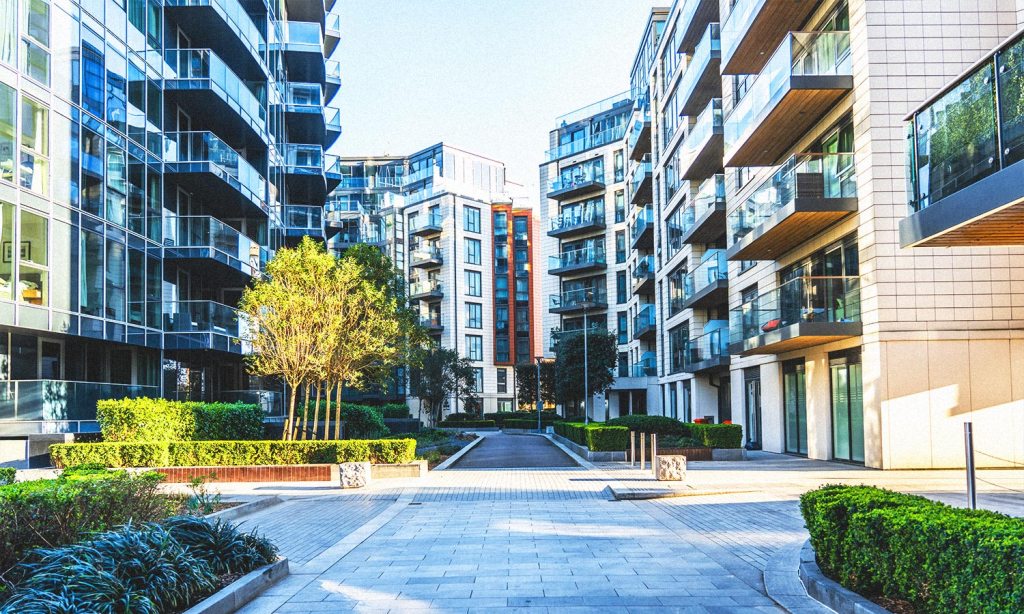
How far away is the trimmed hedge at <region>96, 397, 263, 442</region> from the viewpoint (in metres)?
22.0

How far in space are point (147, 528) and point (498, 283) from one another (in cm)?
7548

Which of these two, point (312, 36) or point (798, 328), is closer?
point (798, 328)

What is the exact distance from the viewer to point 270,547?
9.17 meters

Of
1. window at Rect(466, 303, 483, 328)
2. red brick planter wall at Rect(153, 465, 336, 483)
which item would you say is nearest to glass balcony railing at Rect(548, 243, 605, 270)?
window at Rect(466, 303, 483, 328)

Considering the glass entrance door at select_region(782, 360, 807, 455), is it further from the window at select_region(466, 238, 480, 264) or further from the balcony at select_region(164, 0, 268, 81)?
the window at select_region(466, 238, 480, 264)

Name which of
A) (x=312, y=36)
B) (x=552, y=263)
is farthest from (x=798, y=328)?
(x=552, y=263)

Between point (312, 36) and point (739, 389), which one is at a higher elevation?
point (312, 36)

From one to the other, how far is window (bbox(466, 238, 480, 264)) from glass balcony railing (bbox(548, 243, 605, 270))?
1436 cm

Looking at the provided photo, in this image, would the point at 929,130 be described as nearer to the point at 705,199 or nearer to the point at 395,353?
the point at 395,353

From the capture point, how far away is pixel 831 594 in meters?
7.38

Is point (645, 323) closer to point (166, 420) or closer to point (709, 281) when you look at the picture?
point (709, 281)

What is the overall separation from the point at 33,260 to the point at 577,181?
4888 cm

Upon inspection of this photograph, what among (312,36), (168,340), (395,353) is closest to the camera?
(395,353)

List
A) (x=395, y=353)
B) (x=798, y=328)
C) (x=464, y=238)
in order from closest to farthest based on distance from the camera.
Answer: (x=798, y=328) → (x=395, y=353) → (x=464, y=238)
